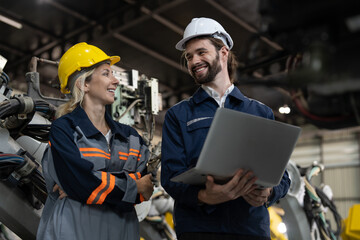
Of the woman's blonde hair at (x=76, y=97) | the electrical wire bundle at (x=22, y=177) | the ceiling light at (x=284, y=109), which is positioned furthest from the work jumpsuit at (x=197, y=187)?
Result: the electrical wire bundle at (x=22, y=177)

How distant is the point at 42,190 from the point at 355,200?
10.8m

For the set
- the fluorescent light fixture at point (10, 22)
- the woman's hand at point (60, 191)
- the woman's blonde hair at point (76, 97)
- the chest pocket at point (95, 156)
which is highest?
the fluorescent light fixture at point (10, 22)

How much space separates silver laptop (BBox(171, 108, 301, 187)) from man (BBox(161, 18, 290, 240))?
6 cm

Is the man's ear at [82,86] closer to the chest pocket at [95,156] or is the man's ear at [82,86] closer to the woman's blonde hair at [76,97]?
the woman's blonde hair at [76,97]

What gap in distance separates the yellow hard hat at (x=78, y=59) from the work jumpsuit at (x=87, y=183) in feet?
0.97

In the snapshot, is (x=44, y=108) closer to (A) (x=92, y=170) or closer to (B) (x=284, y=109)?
(A) (x=92, y=170)

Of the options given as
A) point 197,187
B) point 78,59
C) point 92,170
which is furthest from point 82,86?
point 197,187

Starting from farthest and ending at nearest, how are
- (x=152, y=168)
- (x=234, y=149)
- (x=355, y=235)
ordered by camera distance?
(x=355, y=235) → (x=152, y=168) → (x=234, y=149)

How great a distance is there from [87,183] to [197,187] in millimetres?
535

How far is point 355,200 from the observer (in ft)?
38.2

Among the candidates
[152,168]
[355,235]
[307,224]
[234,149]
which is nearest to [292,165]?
[307,224]

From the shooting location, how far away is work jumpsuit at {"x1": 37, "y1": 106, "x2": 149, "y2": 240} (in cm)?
189

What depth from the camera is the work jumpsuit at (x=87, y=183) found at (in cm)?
189

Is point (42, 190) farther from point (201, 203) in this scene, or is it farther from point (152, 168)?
point (201, 203)
